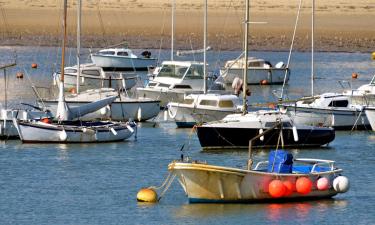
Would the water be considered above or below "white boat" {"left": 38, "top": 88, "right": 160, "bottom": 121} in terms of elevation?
below

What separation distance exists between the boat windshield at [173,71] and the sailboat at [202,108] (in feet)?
24.1

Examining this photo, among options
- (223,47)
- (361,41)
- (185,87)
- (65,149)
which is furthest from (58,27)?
(65,149)

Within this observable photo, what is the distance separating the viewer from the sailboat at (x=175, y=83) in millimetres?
59500

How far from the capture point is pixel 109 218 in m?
34.9

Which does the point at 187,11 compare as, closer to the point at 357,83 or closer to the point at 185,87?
the point at 357,83

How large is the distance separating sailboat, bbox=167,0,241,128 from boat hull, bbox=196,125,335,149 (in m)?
4.89

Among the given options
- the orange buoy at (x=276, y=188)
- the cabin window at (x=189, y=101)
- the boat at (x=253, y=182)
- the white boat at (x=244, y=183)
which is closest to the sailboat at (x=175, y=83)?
the cabin window at (x=189, y=101)

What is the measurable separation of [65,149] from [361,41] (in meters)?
58.8

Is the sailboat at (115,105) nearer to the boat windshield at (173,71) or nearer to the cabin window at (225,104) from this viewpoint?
the cabin window at (225,104)

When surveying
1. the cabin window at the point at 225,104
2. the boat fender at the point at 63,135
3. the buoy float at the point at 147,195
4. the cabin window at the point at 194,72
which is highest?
the cabin window at the point at 194,72

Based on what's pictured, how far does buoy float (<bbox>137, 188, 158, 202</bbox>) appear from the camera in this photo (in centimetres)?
3659

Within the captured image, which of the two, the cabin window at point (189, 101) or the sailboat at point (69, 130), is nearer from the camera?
the sailboat at point (69, 130)

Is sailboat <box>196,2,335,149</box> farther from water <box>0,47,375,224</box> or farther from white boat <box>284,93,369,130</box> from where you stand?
white boat <box>284,93,369,130</box>

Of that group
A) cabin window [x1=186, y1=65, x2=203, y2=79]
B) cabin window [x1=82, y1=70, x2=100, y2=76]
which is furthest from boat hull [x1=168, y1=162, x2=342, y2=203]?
cabin window [x1=82, y1=70, x2=100, y2=76]
